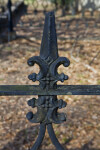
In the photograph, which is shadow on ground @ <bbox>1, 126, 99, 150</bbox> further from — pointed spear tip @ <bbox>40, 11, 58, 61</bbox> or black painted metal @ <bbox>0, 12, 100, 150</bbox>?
pointed spear tip @ <bbox>40, 11, 58, 61</bbox>

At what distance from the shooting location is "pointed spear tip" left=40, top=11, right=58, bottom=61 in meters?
1.47

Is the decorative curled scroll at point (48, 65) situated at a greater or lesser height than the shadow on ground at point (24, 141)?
greater

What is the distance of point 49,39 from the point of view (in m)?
1.48

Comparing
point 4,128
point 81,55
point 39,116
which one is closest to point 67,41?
point 81,55

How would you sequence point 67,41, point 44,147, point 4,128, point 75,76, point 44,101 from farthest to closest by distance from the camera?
point 67,41 < point 75,76 < point 4,128 < point 44,147 < point 44,101

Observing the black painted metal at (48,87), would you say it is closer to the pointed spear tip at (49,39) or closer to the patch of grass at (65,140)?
the pointed spear tip at (49,39)

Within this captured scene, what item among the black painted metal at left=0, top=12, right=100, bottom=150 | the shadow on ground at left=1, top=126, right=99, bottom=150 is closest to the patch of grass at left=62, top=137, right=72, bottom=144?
the shadow on ground at left=1, top=126, right=99, bottom=150

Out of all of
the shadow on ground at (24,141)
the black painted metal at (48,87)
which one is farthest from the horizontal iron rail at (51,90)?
the shadow on ground at (24,141)

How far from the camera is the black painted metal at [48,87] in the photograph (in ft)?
4.90

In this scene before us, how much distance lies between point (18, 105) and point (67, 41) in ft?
14.8

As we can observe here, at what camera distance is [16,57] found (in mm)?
7340

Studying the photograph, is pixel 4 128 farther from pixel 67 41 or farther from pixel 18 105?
pixel 67 41

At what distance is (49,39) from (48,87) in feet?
1.13

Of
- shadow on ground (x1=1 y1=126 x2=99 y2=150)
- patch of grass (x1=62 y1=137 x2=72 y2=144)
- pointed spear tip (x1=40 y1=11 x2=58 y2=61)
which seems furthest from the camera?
patch of grass (x1=62 y1=137 x2=72 y2=144)
